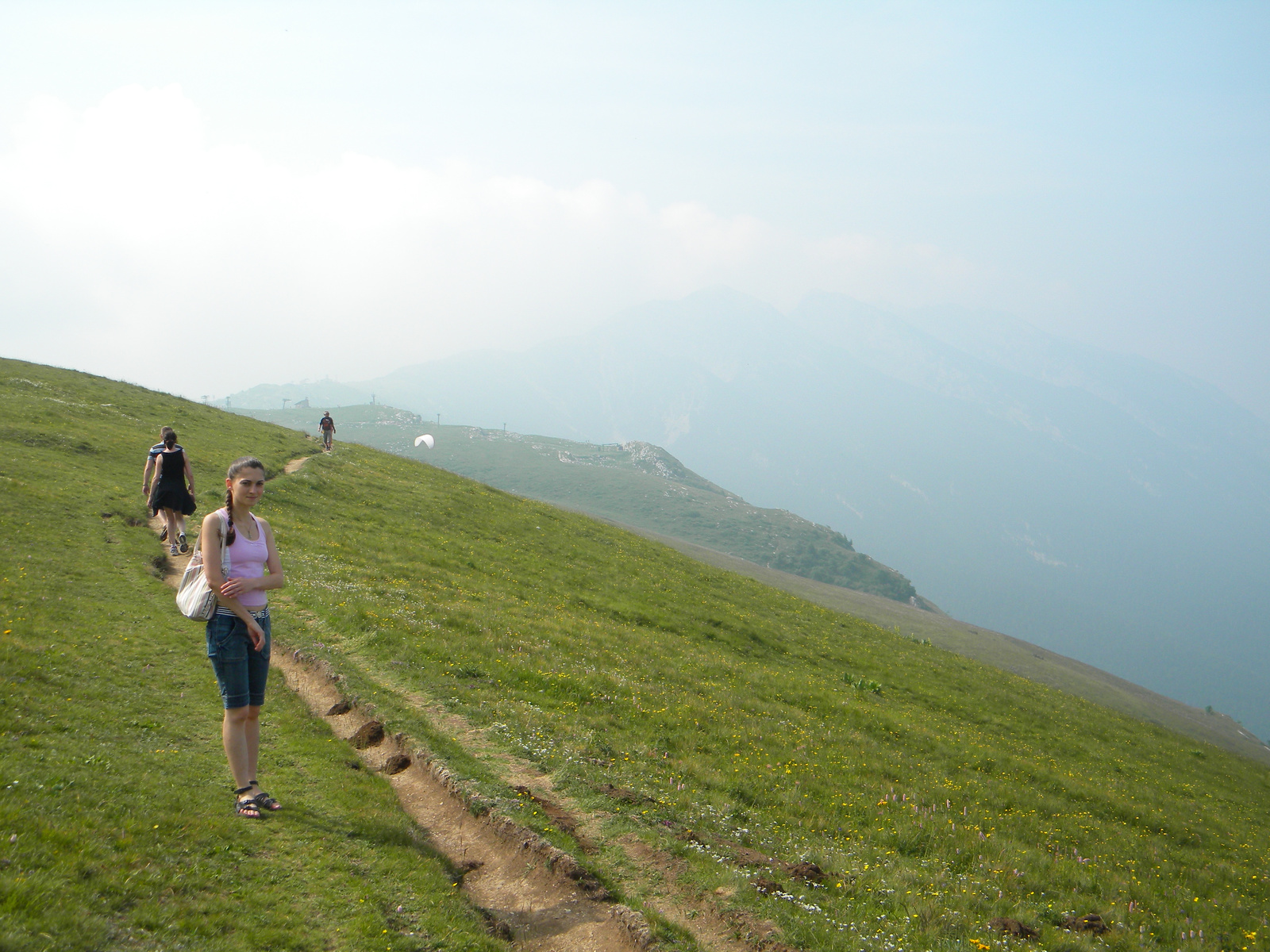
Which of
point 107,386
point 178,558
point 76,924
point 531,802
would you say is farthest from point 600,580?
point 107,386

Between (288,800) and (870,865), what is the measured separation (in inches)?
414

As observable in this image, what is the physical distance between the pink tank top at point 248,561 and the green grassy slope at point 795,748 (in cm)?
566

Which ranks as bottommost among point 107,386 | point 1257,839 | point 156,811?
point 1257,839

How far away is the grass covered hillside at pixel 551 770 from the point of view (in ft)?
27.9

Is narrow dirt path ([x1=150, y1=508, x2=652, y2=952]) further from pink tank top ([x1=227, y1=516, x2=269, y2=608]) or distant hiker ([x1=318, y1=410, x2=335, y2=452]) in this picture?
distant hiker ([x1=318, y1=410, x2=335, y2=452])

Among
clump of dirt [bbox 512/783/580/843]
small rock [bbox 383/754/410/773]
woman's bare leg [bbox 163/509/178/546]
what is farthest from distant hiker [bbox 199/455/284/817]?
woman's bare leg [bbox 163/509/178/546]

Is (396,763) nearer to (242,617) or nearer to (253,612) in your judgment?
(253,612)

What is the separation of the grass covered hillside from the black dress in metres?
2.23

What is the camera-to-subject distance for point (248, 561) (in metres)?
9.68

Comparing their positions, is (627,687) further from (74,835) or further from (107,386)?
(107,386)

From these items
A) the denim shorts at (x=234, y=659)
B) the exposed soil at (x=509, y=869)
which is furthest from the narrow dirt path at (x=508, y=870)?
the denim shorts at (x=234, y=659)

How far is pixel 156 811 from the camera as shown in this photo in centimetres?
890

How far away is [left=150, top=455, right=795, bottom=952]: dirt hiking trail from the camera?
31.1ft

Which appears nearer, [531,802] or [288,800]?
[288,800]
